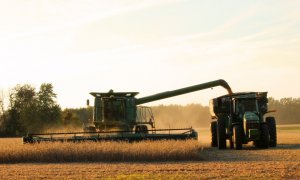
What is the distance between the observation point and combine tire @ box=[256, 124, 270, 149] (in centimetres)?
1933

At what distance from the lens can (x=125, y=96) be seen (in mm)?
22797

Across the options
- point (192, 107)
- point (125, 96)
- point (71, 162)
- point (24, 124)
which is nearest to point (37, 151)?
point (71, 162)

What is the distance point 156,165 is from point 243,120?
20.7 ft

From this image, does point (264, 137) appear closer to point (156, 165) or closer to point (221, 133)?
point (221, 133)

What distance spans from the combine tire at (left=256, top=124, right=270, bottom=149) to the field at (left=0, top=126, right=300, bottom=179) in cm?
168

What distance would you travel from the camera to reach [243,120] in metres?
19.7

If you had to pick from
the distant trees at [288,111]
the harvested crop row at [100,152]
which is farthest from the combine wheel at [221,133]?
the distant trees at [288,111]

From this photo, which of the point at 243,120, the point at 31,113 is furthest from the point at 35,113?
the point at 243,120

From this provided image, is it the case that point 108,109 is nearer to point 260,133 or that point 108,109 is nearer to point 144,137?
point 144,137

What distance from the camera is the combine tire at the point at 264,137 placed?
19.3 metres

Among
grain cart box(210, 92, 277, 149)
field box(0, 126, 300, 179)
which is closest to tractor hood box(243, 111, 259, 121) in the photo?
grain cart box(210, 92, 277, 149)

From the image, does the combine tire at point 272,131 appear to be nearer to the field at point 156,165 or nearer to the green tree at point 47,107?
the field at point 156,165

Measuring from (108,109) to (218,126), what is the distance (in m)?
4.71

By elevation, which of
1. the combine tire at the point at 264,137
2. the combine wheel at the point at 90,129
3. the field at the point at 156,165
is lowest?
the field at the point at 156,165
